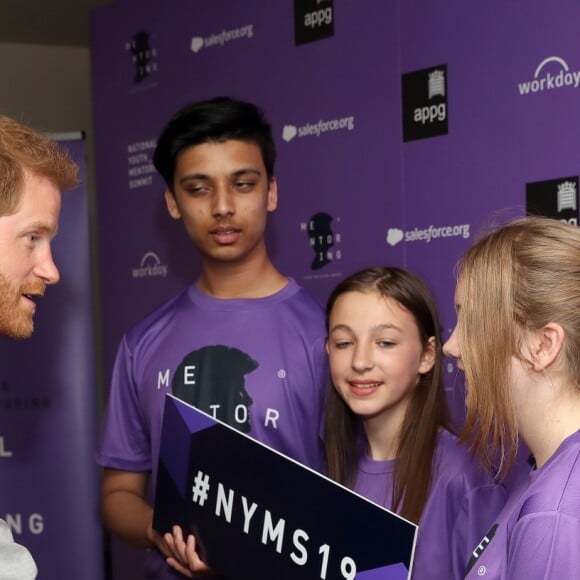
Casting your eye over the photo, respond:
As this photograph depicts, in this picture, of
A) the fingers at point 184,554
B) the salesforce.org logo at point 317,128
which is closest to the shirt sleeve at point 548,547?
the fingers at point 184,554

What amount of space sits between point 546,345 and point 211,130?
1.41 metres

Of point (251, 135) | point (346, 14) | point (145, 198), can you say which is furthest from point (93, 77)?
point (251, 135)

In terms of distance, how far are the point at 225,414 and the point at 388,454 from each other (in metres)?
0.47

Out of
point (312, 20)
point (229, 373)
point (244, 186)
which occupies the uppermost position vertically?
point (312, 20)

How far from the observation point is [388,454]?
2504 mm

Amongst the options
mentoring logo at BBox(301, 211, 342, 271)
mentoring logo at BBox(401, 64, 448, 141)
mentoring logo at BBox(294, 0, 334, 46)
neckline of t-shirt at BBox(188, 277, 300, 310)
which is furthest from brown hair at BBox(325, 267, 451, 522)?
mentoring logo at BBox(294, 0, 334, 46)

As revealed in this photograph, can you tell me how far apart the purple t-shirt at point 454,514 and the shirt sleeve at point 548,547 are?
2.28 ft

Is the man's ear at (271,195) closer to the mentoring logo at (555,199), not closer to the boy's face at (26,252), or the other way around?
the mentoring logo at (555,199)

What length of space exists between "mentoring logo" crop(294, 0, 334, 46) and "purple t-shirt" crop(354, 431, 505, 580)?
186cm

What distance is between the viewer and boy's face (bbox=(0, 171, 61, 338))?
78.4 inches

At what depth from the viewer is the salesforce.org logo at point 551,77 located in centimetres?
287

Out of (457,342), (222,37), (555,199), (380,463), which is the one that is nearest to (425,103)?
(555,199)

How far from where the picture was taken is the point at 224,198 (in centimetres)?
277

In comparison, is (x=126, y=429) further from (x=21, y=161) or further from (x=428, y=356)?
(x=21, y=161)
